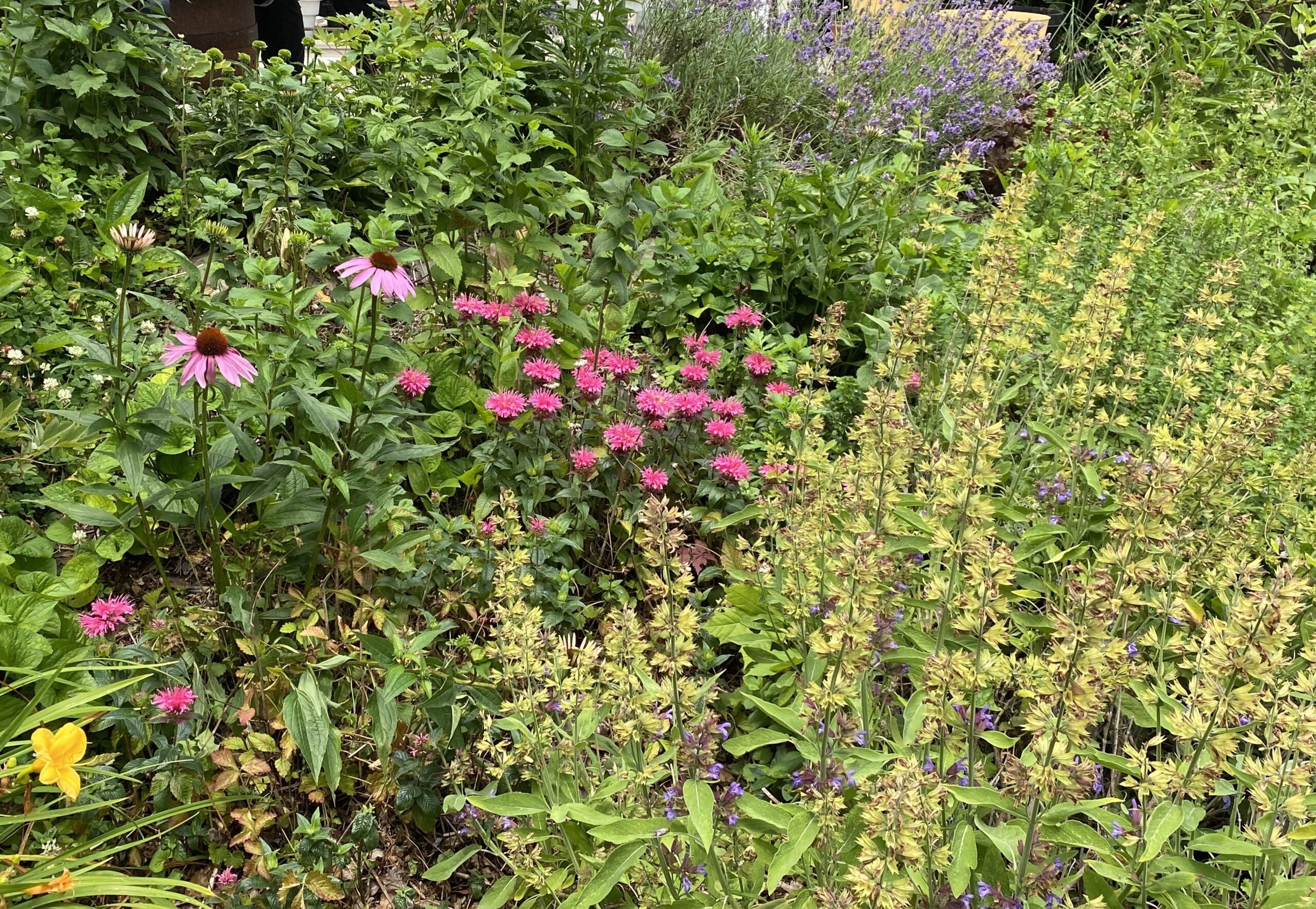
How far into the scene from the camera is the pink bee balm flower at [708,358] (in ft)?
9.27

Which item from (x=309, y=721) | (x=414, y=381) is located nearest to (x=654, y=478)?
(x=414, y=381)

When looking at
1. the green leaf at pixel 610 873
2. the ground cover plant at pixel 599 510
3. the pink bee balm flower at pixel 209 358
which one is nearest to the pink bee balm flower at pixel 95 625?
the ground cover plant at pixel 599 510

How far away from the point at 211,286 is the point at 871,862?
2740 mm

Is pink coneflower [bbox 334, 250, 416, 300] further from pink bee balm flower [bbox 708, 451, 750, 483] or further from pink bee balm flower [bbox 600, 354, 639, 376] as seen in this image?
pink bee balm flower [bbox 708, 451, 750, 483]

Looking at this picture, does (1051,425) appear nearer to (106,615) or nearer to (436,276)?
(436,276)

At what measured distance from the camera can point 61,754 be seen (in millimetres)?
1305

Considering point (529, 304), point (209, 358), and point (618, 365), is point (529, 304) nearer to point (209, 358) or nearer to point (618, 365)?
point (618, 365)

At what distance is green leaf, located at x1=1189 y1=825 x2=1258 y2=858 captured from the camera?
1379mm

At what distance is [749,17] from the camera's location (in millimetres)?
6117

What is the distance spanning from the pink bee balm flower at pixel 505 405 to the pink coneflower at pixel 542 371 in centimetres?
9

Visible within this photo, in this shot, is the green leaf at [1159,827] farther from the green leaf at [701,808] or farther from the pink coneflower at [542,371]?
the pink coneflower at [542,371]

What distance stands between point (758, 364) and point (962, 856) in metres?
1.58

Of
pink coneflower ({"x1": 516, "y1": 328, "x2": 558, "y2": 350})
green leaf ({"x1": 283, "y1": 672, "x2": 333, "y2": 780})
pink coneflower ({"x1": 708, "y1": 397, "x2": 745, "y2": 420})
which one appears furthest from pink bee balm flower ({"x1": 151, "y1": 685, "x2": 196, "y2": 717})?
pink coneflower ({"x1": 708, "y1": 397, "x2": 745, "y2": 420})

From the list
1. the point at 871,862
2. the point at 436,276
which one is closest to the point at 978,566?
the point at 871,862
